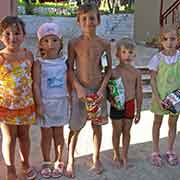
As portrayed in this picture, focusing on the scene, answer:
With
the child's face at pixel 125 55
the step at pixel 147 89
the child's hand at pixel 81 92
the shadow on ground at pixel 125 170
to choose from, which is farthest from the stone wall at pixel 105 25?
the child's hand at pixel 81 92

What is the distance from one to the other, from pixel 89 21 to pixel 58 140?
38.4 inches

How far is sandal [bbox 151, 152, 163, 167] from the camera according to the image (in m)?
3.61

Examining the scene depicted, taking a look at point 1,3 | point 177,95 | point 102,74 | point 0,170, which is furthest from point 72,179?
point 1,3

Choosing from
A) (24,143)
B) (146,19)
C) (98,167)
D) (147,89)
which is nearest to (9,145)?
(24,143)

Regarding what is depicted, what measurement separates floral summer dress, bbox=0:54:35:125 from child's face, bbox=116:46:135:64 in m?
0.75

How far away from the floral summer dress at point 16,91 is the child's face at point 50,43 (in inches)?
7.2

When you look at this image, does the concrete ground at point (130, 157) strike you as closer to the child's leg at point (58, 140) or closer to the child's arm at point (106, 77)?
the child's leg at point (58, 140)

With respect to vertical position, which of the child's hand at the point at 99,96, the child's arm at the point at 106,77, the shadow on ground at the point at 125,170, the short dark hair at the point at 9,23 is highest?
the short dark hair at the point at 9,23

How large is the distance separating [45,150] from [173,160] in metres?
1.11

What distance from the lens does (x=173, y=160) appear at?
366cm

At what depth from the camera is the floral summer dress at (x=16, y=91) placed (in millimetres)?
2967

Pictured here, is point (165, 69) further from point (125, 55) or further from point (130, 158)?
point (130, 158)

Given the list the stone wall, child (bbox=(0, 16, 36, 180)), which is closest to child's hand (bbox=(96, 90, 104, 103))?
child (bbox=(0, 16, 36, 180))

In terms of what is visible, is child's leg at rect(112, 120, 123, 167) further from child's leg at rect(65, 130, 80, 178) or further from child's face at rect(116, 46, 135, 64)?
child's face at rect(116, 46, 135, 64)
